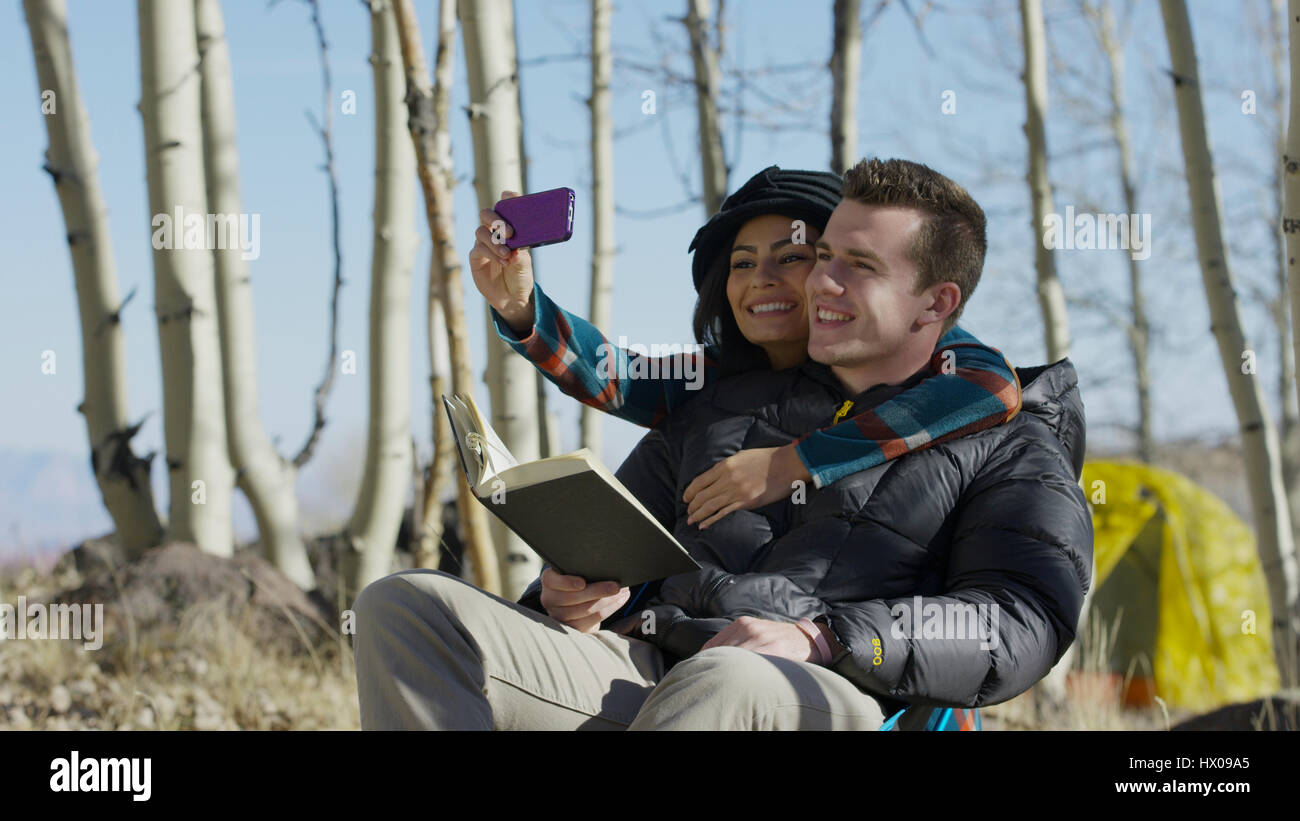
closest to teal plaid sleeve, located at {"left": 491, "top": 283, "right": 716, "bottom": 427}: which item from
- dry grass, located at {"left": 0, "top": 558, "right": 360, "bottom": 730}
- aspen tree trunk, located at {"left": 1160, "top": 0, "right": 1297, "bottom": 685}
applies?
dry grass, located at {"left": 0, "top": 558, "right": 360, "bottom": 730}

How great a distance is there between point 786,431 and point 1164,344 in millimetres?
15850

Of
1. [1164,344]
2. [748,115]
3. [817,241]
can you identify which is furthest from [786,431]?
[1164,344]

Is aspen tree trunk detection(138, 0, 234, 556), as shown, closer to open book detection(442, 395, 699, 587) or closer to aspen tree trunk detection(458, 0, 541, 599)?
aspen tree trunk detection(458, 0, 541, 599)

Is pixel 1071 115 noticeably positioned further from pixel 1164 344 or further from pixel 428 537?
pixel 428 537

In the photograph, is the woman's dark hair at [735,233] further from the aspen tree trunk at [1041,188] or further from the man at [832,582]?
the aspen tree trunk at [1041,188]

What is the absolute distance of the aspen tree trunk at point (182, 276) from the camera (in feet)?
16.7

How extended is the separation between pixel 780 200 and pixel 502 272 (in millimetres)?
609

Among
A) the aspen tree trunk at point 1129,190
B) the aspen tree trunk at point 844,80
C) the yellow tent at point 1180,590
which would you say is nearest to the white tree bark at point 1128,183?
the aspen tree trunk at point 1129,190

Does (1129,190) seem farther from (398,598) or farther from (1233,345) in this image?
(398,598)

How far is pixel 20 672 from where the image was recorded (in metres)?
4.64

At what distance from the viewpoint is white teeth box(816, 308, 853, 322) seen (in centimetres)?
240

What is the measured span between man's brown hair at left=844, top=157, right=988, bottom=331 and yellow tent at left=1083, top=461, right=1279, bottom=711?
15.1 ft

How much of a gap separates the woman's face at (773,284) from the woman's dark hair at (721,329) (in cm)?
6

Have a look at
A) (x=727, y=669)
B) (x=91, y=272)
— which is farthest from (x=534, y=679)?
(x=91, y=272)
